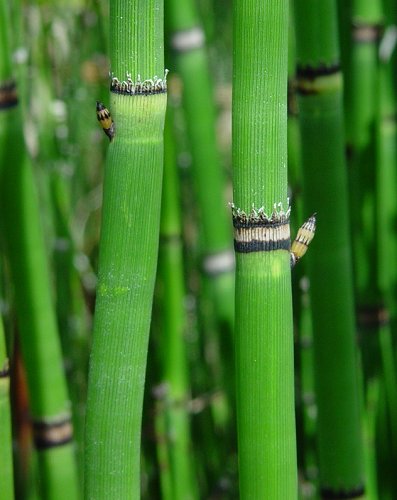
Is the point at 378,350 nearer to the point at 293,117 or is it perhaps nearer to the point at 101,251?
the point at 293,117

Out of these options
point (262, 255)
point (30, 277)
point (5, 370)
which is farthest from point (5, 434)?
point (262, 255)

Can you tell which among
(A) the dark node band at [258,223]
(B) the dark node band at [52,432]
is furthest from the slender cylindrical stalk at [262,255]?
(B) the dark node band at [52,432]

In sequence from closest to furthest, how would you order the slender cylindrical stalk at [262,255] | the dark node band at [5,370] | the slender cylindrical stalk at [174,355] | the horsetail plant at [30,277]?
the slender cylindrical stalk at [262,255] < the dark node band at [5,370] < the horsetail plant at [30,277] < the slender cylindrical stalk at [174,355]

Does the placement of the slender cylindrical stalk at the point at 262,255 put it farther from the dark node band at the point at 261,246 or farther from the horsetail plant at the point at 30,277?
the horsetail plant at the point at 30,277

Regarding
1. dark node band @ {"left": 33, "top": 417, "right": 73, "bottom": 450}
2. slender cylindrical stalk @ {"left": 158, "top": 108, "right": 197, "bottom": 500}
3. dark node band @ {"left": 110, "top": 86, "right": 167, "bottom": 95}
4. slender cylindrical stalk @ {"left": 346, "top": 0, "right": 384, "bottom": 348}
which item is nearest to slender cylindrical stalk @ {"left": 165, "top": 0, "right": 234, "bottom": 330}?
slender cylindrical stalk @ {"left": 158, "top": 108, "right": 197, "bottom": 500}

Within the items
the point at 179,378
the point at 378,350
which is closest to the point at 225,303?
the point at 179,378
